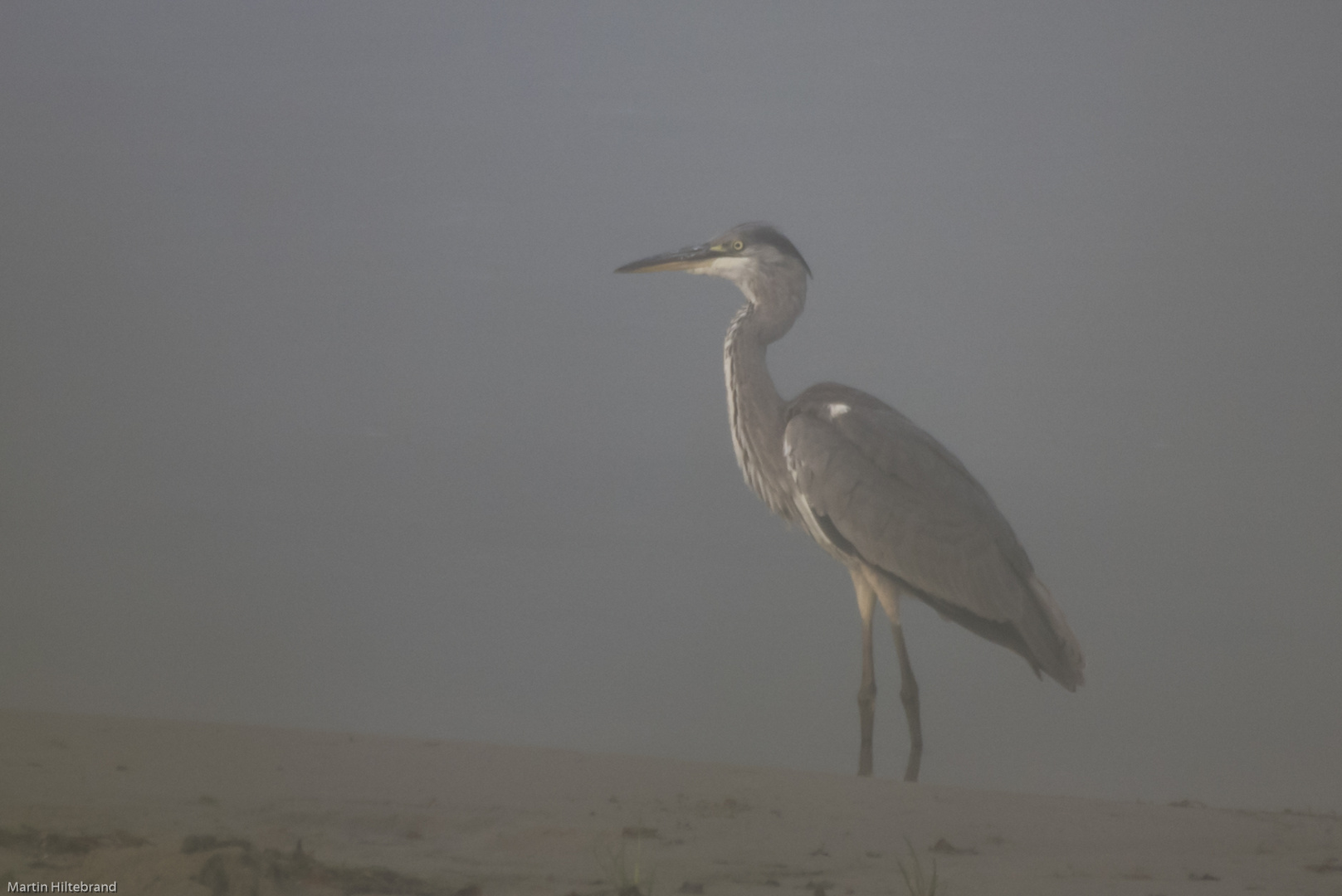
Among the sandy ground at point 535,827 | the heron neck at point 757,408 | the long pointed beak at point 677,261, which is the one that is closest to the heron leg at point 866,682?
the heron neck at point 757,408

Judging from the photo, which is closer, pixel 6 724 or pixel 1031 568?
pixel 6 724

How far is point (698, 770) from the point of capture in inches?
121

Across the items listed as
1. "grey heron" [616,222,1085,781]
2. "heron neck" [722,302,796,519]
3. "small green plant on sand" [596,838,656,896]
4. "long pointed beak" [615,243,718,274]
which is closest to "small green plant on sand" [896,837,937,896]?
"small green plant on sand" [596,838,656,896]

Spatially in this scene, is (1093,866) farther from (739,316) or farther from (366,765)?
(739,316)

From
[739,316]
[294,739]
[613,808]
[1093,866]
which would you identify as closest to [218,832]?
[613,808]

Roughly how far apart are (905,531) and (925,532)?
2.9 inches

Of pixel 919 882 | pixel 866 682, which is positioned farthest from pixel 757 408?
pixel 919 882

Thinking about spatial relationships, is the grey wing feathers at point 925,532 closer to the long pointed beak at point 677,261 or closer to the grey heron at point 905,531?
the grey heron at point 905,531

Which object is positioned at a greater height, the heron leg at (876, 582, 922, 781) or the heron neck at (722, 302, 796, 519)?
the heron neck at (722, 302, 796, 519)

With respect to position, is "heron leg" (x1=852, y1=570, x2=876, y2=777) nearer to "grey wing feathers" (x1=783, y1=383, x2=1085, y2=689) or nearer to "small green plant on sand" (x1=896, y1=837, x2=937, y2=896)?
"grey wing feathers" (x1=783, y1=383, x2=1085, y2=689)

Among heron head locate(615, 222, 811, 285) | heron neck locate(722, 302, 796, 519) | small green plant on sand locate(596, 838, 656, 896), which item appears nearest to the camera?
small green plant on sand locate(596, 838, 656, 896)

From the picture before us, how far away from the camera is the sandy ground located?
1.82 m

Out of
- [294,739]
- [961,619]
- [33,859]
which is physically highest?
[961,619]

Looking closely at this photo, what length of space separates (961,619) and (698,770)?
1.44m
